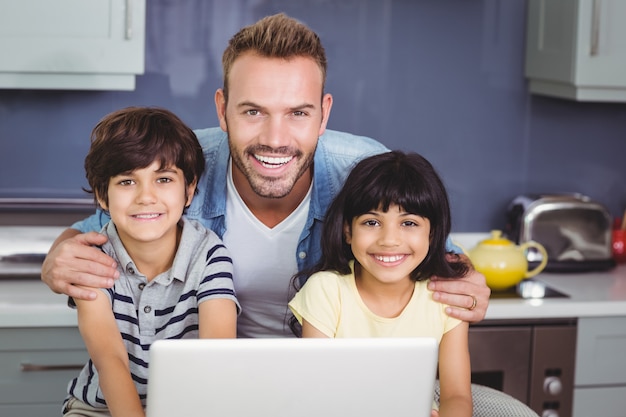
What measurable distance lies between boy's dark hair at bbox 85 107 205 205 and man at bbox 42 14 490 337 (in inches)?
5.6

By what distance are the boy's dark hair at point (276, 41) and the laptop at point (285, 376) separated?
33.1 inches

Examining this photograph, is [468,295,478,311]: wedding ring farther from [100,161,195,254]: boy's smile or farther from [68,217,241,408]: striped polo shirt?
[100,161,195,254]: boy's smile

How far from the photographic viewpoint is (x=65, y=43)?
91.8 inches

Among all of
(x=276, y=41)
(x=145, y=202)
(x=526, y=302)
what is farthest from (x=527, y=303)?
(x=145, y=202)

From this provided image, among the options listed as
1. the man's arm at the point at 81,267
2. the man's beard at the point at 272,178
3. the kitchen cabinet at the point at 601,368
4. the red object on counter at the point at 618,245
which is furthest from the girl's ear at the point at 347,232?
the red object on counter at the point at 618,245

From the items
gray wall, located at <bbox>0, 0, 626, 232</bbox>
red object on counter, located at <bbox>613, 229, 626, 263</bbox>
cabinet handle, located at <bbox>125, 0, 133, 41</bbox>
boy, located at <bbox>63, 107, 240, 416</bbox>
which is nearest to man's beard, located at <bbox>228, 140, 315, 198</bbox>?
boy, located at <bbox>63, 107, 240, 416</bbox>

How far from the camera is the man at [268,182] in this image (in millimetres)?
1750

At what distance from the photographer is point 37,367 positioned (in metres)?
2.27

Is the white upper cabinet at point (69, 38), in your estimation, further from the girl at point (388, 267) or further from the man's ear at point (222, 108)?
the girl at point (388, 267)

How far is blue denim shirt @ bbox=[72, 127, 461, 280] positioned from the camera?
1.99m

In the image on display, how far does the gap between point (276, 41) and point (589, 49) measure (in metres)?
1.18

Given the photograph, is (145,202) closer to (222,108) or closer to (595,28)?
(222,108)

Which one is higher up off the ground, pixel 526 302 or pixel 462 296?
pixel 462 296

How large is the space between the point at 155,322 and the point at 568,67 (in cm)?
154
